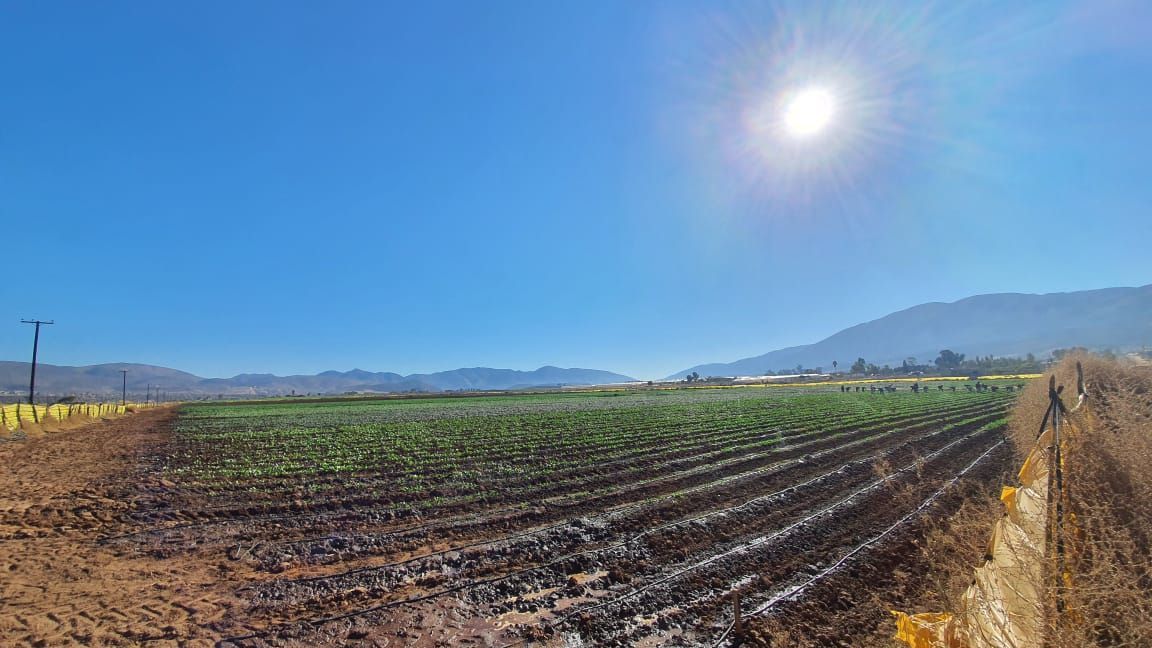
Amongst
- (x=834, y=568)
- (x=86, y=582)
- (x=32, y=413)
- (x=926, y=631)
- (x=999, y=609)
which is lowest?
(x=834, y=568)

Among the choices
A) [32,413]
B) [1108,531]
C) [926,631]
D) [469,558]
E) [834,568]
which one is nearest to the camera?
[926,631]

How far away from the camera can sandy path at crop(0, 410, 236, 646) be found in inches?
227

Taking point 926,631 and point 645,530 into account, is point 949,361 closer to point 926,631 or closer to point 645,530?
point 645,530

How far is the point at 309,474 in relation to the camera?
50.1 ft

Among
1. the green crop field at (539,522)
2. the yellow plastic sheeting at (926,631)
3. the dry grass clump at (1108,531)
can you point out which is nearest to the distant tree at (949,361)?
the green crop field at (539,522)

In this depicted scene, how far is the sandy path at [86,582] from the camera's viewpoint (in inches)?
227

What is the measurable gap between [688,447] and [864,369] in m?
199

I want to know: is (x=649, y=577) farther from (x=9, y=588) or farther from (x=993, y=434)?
(x=993, y=434)

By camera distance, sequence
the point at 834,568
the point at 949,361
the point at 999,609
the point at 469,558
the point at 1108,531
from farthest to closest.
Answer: the point at 949,361
the point at 469,558
the point at 834,568
the point at 1108,531
the point at 999,609

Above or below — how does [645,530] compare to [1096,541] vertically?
below

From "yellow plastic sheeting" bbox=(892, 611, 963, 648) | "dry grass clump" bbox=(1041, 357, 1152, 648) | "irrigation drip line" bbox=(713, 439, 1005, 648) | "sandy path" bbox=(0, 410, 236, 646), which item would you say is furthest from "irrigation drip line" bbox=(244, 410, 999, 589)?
"dry grass clump" bbox=(1041, 357, 1152, 648)

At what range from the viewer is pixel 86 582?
7.20 metres

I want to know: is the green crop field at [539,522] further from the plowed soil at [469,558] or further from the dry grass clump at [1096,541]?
the dry grass clump at [1096,541]

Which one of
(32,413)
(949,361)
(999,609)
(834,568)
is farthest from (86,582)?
(949,361)
